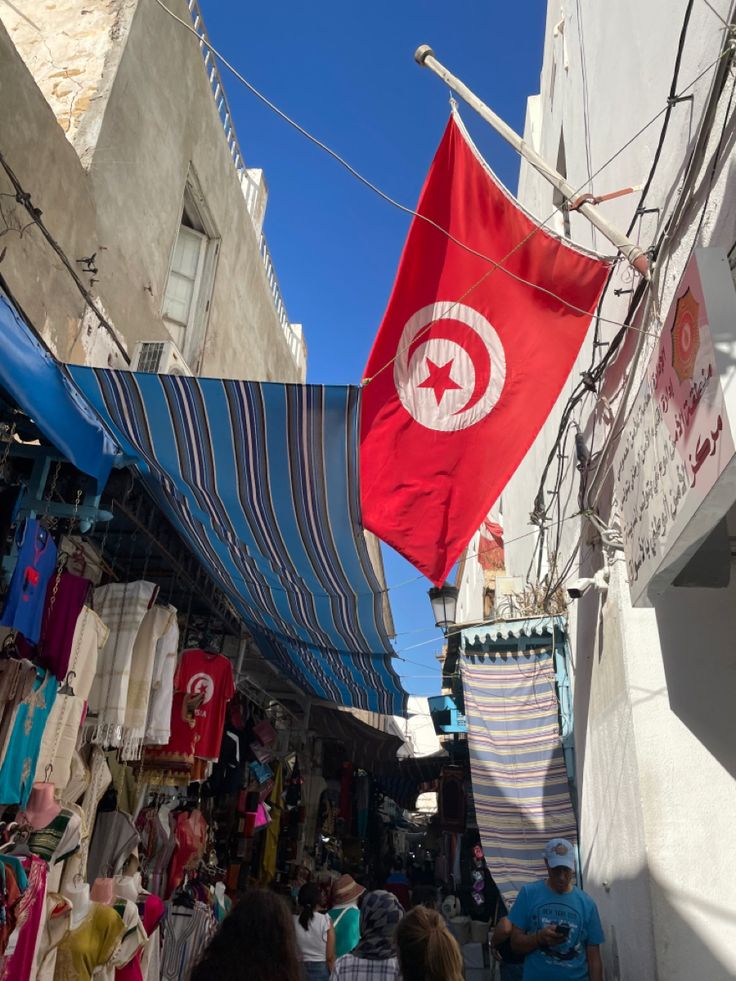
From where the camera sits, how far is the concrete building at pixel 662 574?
10.7 ft

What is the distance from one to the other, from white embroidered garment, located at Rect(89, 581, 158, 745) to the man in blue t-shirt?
3017 millimetres

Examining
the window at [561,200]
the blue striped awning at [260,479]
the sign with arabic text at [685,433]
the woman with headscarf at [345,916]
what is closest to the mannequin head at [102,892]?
the woman with headscarf at [345,916]

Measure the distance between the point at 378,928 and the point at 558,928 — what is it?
41.4 inches

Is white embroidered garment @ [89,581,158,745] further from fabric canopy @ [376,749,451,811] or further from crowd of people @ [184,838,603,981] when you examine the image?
fabric canopy @ [376,749,451,811]

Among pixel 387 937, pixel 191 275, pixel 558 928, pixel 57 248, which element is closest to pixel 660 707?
pixel 558 928

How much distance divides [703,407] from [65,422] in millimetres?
3127

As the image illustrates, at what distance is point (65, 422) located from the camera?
386cm

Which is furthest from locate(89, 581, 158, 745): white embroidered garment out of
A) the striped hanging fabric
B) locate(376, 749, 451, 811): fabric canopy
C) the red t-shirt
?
locate(376, 749, 451, 811): fabric canopy

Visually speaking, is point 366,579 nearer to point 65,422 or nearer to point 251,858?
point 65,422

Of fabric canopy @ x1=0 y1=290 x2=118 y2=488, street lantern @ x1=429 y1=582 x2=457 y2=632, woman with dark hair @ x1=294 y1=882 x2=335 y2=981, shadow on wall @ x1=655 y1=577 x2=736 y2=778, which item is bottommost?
woman with dark hair @ x1=294 y1=882 x2=335 y2=981

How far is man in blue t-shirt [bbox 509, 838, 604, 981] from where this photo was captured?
406cm

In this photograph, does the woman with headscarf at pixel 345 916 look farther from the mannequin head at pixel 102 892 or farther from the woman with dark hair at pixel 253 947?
the woman with dark hair at pixel 253 947

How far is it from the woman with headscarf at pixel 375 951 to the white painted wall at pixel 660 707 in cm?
130

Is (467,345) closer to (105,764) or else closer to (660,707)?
(660,707)
